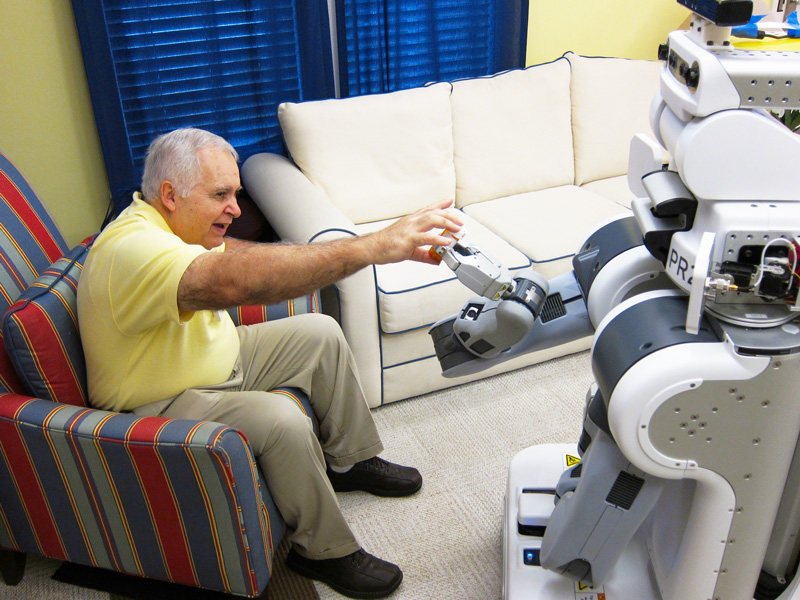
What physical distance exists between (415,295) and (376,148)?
70 centimetres

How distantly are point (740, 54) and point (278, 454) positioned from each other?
1211mm

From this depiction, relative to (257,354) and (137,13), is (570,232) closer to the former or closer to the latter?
(257,354)

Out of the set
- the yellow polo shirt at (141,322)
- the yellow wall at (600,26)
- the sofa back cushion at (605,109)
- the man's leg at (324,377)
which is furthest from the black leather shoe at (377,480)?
the yellow wall at (600,26)

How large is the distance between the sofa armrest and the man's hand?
642 mm

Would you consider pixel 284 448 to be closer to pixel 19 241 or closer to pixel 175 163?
pixel 175 163

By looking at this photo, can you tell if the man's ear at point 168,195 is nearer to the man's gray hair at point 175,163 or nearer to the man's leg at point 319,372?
the man's gray hair at point 175,163

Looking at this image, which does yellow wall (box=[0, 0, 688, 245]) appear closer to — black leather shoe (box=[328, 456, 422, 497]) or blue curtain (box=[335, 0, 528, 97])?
blue curtain (box=[335, 0, 528, 97])

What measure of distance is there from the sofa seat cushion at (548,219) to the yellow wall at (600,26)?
2.51ft

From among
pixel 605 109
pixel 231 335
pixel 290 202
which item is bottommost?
pixel 231 335

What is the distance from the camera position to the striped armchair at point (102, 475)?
4.84ft

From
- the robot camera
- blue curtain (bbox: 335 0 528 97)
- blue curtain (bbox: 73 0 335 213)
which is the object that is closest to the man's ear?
blue curtain (bbox: 73 0 335 213)

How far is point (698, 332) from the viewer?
3.63ft

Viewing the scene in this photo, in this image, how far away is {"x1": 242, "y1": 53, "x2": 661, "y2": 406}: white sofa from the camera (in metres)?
2.28

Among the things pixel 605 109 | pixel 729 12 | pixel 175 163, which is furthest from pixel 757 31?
pixel 605 109
